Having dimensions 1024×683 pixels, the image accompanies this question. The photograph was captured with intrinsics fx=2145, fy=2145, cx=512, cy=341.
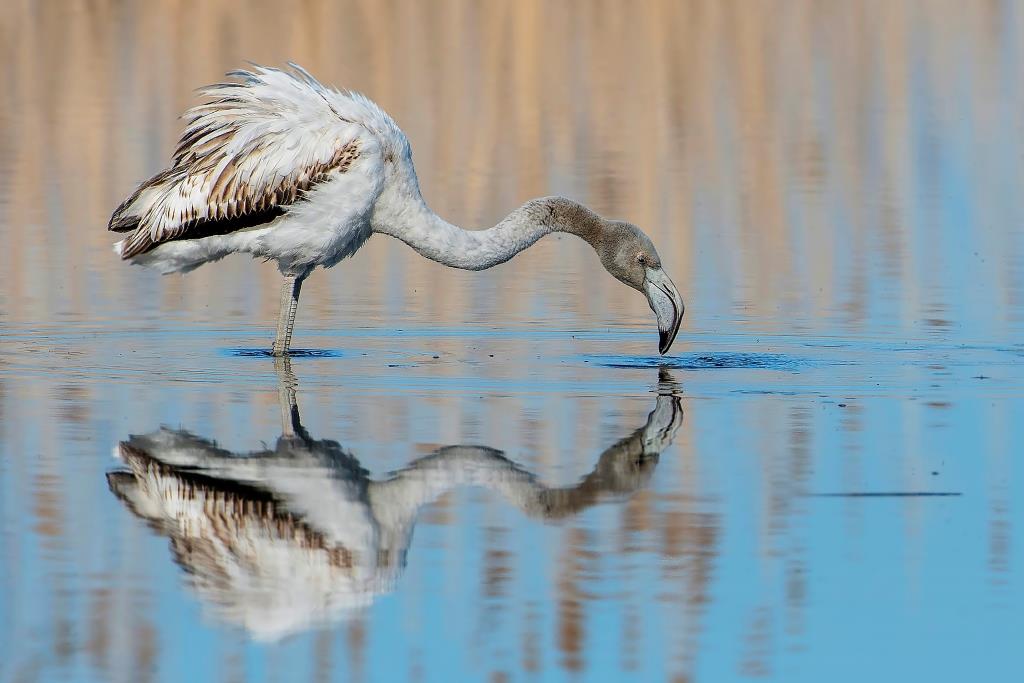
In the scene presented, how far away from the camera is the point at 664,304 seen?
11852 mm

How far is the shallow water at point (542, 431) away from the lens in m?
6.53

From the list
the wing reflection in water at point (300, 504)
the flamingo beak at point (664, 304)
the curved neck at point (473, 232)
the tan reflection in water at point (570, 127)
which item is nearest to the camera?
the wing reflection in water at point (300, 504)

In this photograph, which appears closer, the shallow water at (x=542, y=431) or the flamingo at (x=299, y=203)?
the shallow water at (x=542, y=431)

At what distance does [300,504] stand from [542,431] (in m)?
2.00

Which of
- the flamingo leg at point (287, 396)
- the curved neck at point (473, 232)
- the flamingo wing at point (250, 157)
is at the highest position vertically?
the flamingo wing at point (250, 157)

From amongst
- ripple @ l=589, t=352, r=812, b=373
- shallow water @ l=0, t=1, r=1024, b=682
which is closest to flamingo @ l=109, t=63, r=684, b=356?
ripple @ l=589, t=352, r=812, b=373

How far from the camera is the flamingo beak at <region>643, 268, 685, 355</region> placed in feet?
38.4

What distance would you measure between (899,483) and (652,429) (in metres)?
1.40

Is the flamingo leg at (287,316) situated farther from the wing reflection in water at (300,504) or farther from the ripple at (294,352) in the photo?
the wing reflection in water at (300,504)

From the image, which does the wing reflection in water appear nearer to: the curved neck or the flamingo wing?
the flamingo wing

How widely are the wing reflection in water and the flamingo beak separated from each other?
1852 millimetres

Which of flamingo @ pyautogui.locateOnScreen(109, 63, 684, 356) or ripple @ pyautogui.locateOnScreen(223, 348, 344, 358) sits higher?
flamingo @ pyautogui.locateOnScreen(109, 63, 684, 356)

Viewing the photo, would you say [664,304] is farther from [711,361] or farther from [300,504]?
[300,504]

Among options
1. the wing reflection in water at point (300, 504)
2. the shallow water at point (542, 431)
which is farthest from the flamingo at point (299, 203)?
the wing reflection in water at point (300, 504)
